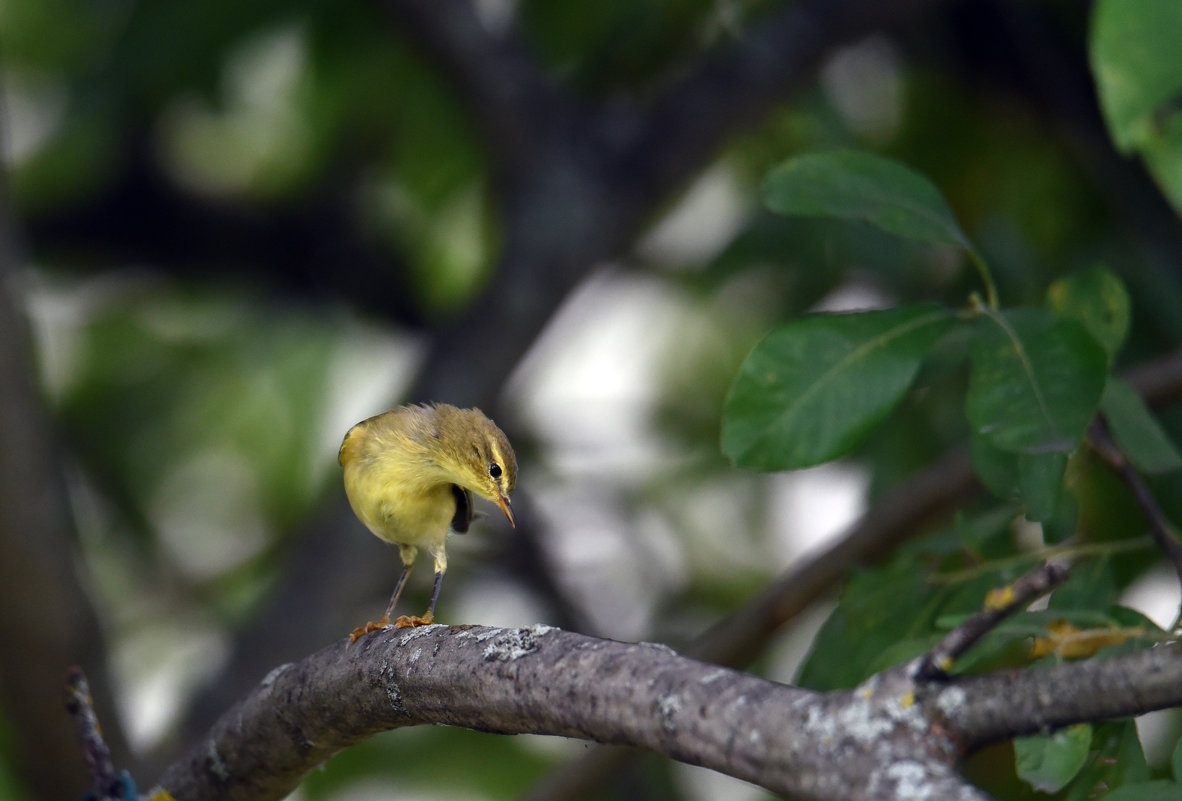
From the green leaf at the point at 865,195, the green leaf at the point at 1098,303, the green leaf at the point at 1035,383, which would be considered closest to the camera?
the green leaf at the point at 1035,383

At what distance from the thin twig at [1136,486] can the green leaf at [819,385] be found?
0.44 metres

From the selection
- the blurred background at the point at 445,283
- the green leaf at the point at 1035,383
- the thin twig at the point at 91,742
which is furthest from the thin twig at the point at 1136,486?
the blurred background at the point at 445,283

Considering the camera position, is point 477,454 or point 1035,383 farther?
point 477,454

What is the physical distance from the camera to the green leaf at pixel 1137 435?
80.2 inches

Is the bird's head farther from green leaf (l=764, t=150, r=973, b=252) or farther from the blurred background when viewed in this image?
the blurred background

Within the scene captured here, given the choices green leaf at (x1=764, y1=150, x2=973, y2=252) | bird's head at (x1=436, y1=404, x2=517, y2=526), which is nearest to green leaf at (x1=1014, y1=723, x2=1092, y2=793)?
green leaf at (x1=764, y1=150, x2=973, y2=252)

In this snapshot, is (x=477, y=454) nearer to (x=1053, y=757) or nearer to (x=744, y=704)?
(x=1053, y=757)

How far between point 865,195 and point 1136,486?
27.2 inches

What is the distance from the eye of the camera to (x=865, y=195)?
6.75 feet

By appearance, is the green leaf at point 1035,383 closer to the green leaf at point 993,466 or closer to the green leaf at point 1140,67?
the green leaf at point 993,466

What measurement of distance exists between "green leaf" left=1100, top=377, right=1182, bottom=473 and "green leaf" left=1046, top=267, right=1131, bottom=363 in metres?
0.17

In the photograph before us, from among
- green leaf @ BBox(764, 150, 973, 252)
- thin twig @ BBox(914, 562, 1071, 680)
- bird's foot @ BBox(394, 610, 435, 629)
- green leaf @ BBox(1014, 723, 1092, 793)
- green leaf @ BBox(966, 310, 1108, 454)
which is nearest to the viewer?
thin twig @ BBox(914, 562, 1071, 680)

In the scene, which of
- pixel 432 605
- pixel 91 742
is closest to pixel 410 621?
pixel 432 605

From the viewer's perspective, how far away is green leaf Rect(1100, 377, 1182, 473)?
2037mm
